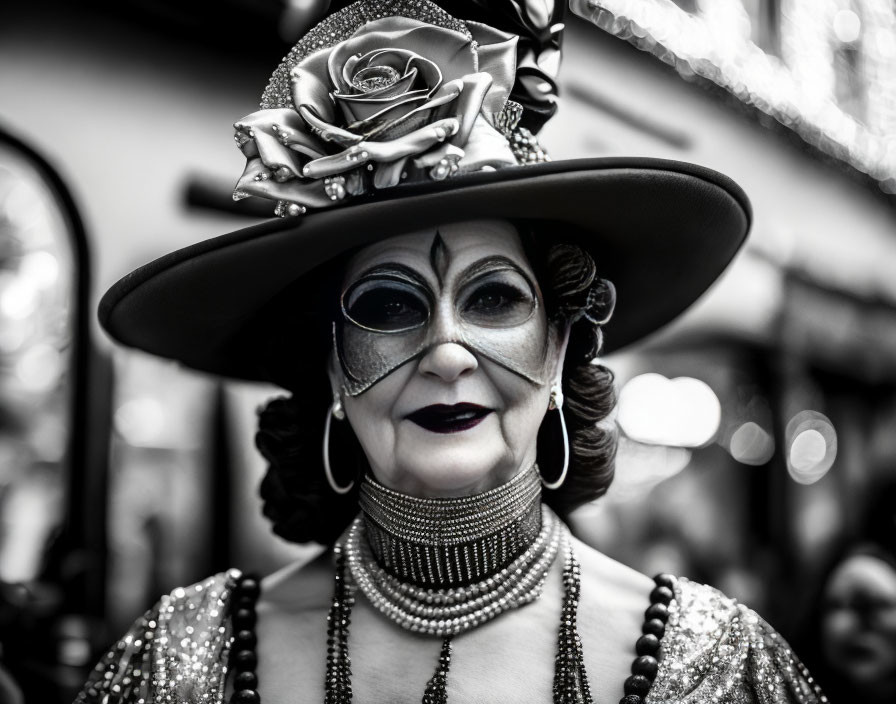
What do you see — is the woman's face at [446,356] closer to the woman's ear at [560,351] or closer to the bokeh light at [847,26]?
the woman's ear at [560,351]

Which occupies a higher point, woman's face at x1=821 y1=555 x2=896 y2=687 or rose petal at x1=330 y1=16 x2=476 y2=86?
rose petal at x1=330 y1=16 x2=476 y2=86

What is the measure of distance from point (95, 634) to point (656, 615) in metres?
1.56

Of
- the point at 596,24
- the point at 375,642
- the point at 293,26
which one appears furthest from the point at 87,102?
the point at 596,24

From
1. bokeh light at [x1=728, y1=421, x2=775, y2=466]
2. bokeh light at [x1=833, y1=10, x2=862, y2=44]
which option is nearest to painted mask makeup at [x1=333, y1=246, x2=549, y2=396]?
bokeh light at [x1=728, y1=421, x2=775, y2=466]

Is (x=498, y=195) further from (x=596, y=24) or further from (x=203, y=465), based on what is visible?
(x=596, y=24)

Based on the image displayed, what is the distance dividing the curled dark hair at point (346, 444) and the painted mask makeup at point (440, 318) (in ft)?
0.45

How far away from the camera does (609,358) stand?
323cm

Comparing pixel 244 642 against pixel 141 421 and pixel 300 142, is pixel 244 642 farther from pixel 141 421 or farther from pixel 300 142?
pixel 141 421

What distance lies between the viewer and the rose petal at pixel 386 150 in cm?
133

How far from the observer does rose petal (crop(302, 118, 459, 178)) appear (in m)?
1.33

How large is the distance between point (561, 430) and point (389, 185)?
63cm

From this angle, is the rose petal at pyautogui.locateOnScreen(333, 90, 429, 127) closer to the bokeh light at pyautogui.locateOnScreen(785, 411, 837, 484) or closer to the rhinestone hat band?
the rhinestone hat band

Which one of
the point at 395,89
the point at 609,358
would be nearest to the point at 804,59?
the point at 609,358

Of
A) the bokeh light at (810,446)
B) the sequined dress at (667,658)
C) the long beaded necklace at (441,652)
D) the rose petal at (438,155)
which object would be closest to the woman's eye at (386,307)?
the rose petal at (438,155)
